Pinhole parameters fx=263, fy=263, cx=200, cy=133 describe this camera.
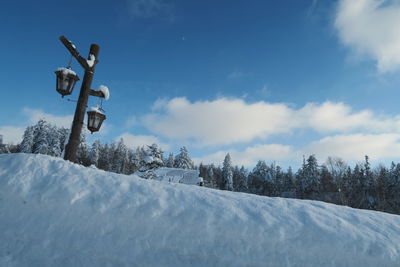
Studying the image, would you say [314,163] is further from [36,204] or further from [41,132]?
[36,204]

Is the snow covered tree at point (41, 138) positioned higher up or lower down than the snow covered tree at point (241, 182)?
higher up

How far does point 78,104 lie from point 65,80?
2.15 ft

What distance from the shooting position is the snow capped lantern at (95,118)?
6.64 m

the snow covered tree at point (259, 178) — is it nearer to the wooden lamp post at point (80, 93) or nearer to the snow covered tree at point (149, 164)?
the snow covered tree at point (149, 164)

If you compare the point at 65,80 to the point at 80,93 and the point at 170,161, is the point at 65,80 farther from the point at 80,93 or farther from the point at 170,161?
the point at 170,161

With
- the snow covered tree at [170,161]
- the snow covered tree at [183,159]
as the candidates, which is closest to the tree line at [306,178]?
the snow covered tree at [183,159]

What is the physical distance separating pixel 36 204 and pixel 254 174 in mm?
90672

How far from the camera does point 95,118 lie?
669cm

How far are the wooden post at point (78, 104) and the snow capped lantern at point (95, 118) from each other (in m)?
0.30

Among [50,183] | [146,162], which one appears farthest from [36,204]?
[146,162]

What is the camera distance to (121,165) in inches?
3634

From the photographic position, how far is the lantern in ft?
20.7

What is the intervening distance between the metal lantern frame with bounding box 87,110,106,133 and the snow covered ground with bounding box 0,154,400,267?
1.87 m

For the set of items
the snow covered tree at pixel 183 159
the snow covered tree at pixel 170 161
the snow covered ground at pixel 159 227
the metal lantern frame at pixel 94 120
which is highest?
the snow covered tree at pixel 170 161
